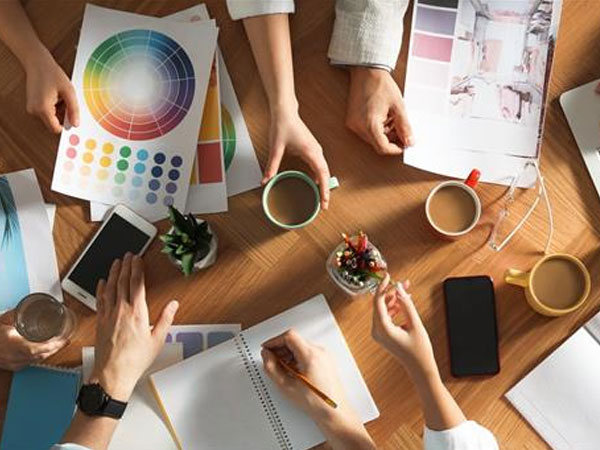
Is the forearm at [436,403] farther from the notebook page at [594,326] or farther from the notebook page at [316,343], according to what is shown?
the notebook page at [594,326]

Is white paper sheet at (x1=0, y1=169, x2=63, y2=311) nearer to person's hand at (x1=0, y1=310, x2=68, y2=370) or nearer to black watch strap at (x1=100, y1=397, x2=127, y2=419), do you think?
person's hand at (x1=0, y1=310, x2=68, y2=370)

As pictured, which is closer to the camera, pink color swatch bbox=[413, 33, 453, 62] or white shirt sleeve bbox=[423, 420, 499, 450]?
white shirt sleeve bbox=[423, 420, 499, 450]

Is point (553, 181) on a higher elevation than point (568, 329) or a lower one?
higher

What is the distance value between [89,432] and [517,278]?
0.59 metres

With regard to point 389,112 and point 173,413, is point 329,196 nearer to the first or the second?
point 389,112

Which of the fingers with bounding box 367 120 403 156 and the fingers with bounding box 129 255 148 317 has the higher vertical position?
the fingers with bounding box 367 120 403 156

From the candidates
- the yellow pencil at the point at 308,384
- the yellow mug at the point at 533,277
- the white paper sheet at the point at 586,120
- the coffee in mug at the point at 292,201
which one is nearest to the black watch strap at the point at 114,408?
the yellow pencil at the point at 308,384

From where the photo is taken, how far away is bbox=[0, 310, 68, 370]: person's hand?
89cm

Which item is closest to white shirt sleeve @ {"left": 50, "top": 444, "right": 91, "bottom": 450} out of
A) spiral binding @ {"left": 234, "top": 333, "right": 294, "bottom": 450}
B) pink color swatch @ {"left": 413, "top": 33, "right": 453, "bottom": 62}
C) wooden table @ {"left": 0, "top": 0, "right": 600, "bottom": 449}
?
wooden table @ {"left": 0, "top": 0, "right": 600, "bottom": 449}

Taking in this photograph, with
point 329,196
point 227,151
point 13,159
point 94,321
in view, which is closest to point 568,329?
point 329,196

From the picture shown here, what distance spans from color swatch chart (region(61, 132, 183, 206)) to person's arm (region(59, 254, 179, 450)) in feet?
0.30

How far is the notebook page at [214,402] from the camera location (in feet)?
2.94

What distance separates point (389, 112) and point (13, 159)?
0.53m

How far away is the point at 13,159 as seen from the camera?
961 millimetres
